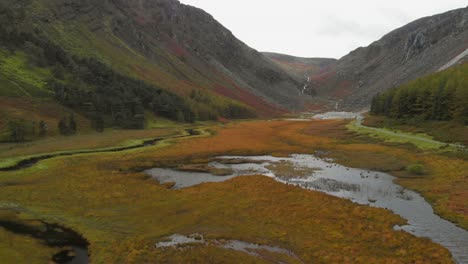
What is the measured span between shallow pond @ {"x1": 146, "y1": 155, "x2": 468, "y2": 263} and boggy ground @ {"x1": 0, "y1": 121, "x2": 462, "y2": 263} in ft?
5.27

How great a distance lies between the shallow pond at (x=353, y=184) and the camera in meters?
27.0

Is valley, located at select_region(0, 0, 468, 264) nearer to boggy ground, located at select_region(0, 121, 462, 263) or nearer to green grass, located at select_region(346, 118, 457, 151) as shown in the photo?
boggy ground, located at select_region(0, 121, 462, 263)

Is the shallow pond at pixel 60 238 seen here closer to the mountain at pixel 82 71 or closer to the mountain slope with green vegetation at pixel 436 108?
the mountain slope with green vegetation at pixel 436 108

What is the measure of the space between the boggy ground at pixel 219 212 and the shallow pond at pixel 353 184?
1.61 m

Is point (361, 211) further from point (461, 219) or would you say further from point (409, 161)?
point (409, 161)

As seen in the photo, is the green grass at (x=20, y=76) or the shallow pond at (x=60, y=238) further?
the green grass at (x=20, y=76)

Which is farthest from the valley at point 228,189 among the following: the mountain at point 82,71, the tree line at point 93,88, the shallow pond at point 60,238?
the mountain at point 82,71

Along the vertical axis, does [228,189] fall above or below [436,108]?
below

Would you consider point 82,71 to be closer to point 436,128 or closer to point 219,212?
point 219,212

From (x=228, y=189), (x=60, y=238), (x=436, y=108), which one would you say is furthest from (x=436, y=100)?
(x=60, y=238)

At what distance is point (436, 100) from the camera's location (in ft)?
281

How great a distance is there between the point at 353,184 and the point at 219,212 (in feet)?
66.2

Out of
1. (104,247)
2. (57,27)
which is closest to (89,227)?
(104,247)

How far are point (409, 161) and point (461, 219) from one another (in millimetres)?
26293
